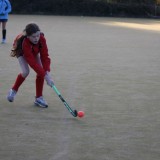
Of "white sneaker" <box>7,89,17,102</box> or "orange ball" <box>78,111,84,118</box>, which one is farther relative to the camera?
"white sneaker" <box>7,89,17,102</box>

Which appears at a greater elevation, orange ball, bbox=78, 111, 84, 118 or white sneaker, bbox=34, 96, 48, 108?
orange ball, bbox=78, 111, 84, 118

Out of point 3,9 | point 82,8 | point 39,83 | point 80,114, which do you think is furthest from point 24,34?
point 82,8

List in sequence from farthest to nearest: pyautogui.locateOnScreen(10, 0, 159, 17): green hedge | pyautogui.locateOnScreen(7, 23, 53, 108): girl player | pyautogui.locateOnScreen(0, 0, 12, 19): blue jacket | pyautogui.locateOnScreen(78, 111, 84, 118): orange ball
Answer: pyautogui.locateOnScreen(10, 0, 159, 17): green hedge < pyautogui.locateOnScreen(0, 0, 12, 19): blue jacket < pyautogui.locateOnScreen(7, 23, 53, 108): girl player < pyautogui.locateOnScreen(78, 111, 84, 118): orange ball

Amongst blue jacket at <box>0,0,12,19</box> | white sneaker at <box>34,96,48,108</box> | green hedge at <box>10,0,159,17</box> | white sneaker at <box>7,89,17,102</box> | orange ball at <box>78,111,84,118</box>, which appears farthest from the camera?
green hedge at <box>10,0,159,17</box>

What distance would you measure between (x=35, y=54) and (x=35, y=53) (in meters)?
0.03

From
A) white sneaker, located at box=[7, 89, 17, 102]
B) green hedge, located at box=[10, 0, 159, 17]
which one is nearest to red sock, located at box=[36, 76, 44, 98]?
white sneaker, located at box=[7, 89, 17, 102]

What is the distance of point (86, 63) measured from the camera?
10.2 metres

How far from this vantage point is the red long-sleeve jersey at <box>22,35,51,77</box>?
5.97m

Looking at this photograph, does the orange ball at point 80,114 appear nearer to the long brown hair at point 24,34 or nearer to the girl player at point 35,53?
the girl player at point 35,53

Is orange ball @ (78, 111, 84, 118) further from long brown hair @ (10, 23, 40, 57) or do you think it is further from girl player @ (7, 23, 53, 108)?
long brown hair @ (10, 23, 40, 57)

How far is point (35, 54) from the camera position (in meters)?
6.21

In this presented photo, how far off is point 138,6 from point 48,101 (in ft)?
73.8

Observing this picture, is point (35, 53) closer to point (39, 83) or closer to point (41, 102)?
point (39, 83)

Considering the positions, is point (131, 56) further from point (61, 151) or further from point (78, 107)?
point (61, 151)
